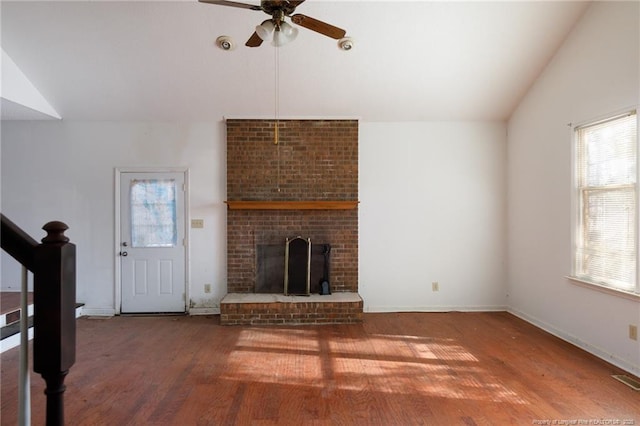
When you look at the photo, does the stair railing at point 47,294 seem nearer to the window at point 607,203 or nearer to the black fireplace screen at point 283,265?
the black fireplace screen at point 283,265

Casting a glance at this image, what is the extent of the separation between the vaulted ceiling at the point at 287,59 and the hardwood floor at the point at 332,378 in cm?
282

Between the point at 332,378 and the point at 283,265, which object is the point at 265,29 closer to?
the point at 332,378

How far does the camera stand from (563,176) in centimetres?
385

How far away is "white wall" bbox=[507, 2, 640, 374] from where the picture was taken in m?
3.11

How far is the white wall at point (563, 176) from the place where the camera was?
3111 mm

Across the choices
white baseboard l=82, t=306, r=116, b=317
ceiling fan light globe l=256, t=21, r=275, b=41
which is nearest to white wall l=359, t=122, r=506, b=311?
ceiling fan light globe l=256, t=21, r=275, b=41

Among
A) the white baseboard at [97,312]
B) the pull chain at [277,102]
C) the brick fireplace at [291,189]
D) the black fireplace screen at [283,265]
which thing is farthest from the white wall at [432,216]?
the white baseboard at [97,312]

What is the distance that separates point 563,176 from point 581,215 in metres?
0.47

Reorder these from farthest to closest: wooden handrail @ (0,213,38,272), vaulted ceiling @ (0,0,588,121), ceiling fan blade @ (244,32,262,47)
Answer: vaulted ceiling @ (0,0,588,121) < ceiling fan blade @ (244,32,262,47) < wooden handrail @ (0,213,38,272)

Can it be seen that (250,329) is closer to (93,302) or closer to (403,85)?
(93,302)

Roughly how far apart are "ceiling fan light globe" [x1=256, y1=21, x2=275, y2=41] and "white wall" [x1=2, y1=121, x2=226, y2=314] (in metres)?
2.59

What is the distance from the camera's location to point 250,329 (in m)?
4.21

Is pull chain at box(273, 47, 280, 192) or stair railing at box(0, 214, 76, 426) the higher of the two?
pull chain at box(273, 47, 280, 192)

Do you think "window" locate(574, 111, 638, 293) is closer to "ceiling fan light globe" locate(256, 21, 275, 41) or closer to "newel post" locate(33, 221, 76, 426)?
"ceiling fan light globe" locate(256, 21, 275, 41)
